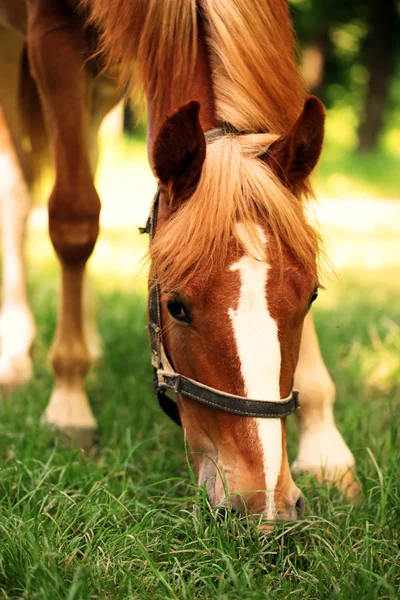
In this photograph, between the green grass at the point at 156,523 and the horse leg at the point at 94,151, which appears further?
the horse leg at the point at 94,151

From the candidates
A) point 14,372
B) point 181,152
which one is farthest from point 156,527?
point 14,372

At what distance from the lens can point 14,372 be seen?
12.1 ft

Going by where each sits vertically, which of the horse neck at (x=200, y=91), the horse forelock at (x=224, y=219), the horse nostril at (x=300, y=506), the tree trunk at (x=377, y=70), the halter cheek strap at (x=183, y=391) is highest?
the tree trunk at (x=377, y=70)

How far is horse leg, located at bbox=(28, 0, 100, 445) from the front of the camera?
2883 mm

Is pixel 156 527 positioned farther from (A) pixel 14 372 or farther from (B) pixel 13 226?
(B) pixel 13 226

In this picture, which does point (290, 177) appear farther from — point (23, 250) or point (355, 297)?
point (355, 297)

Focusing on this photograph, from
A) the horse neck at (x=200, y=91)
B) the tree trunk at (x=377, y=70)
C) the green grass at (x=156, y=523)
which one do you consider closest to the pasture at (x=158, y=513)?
the green grass at (x=156, y=523)

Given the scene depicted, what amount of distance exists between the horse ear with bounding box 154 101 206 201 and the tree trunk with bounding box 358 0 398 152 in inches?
624

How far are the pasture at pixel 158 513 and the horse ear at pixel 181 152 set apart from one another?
32cm

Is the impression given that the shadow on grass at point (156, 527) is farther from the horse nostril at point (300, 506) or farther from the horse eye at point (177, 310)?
the horse eye at point (177, 310)

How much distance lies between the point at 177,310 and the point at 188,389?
23 cm

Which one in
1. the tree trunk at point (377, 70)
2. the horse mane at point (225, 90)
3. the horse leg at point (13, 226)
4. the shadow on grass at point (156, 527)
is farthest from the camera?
the tree trunk at point (377, 70)

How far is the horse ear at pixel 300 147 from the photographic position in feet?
6.85

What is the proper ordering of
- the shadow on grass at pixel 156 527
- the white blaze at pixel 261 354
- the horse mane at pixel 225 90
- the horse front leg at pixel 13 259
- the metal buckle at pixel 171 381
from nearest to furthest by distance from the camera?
the shadow on grass at pixel 156 527 → the white blaze at pixel 261 354 → the horse mane at pixel 225 90 → the metal buckle at pixel 171 381 → the horse front leg at pixel 13 259
